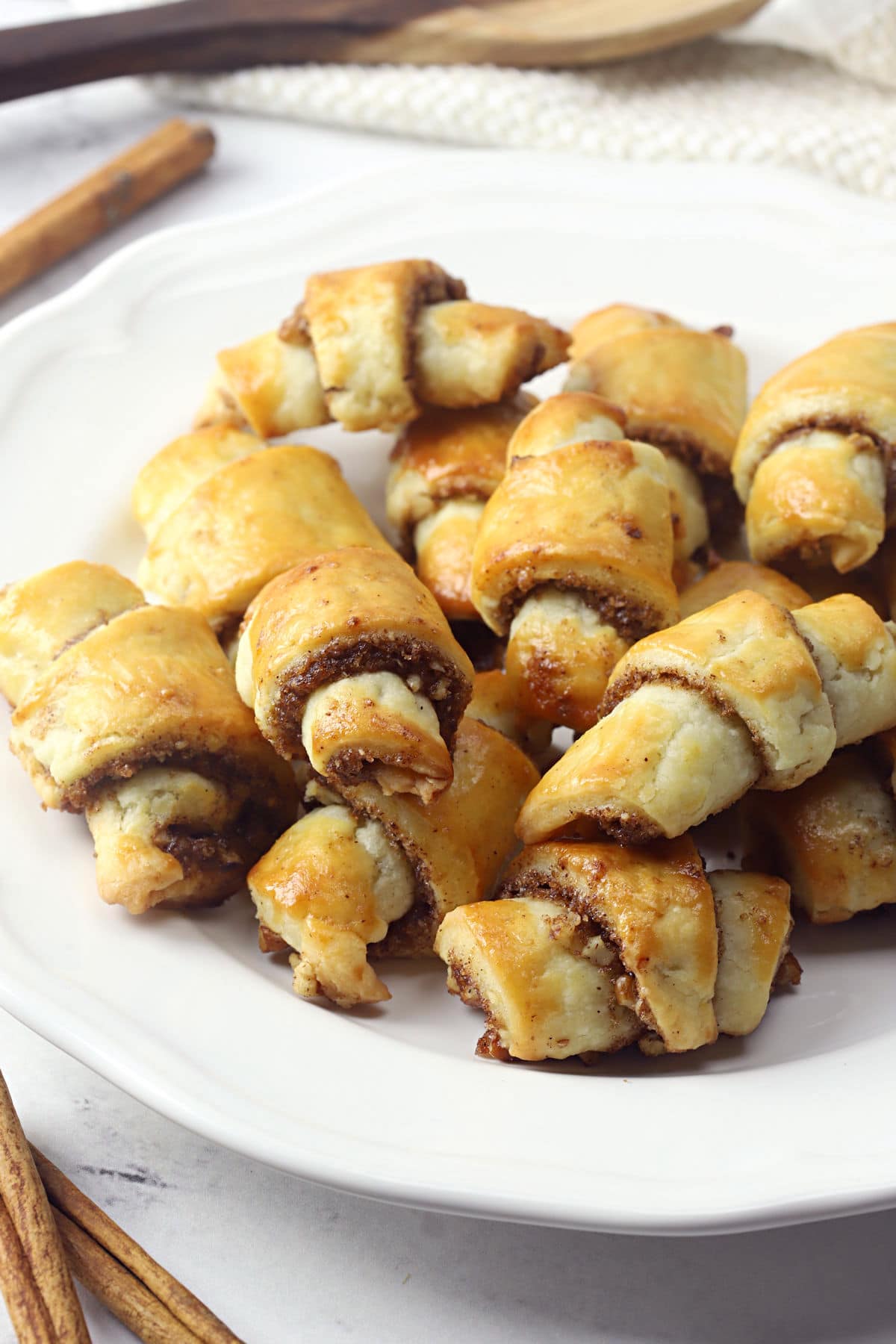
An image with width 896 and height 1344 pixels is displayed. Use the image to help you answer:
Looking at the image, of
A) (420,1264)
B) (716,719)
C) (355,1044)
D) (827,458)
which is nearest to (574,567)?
(716,719)

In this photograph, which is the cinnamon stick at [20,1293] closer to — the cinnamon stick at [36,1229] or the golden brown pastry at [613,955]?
the cinnamon stick at [36,1229]

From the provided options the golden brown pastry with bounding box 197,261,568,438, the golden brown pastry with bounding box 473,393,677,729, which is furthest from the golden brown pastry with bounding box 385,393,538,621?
the golden brown pastry with bounding box 473,393,677,729

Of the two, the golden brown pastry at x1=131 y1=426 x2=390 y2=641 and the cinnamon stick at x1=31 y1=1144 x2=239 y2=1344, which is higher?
the golden brown pastry at x1=131 y1=426 x2=390 y2=641

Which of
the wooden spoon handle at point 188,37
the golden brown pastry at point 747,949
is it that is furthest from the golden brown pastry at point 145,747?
the wooden spoon handle at point 188,37

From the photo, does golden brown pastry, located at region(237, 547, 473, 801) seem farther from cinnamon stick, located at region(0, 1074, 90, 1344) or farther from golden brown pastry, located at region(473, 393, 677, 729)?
cinnamon stick, located at region(0, 1074, 90, 1344)

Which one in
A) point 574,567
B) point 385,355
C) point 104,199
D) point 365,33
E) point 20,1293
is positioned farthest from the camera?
point 365,33

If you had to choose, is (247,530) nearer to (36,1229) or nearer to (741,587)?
(741,587)

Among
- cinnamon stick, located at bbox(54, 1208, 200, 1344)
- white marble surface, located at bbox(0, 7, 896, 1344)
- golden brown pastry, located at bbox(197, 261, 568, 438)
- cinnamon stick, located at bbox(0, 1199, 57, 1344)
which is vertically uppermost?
golden brown pastry, located at bbox(197, 261, 568, 438)
